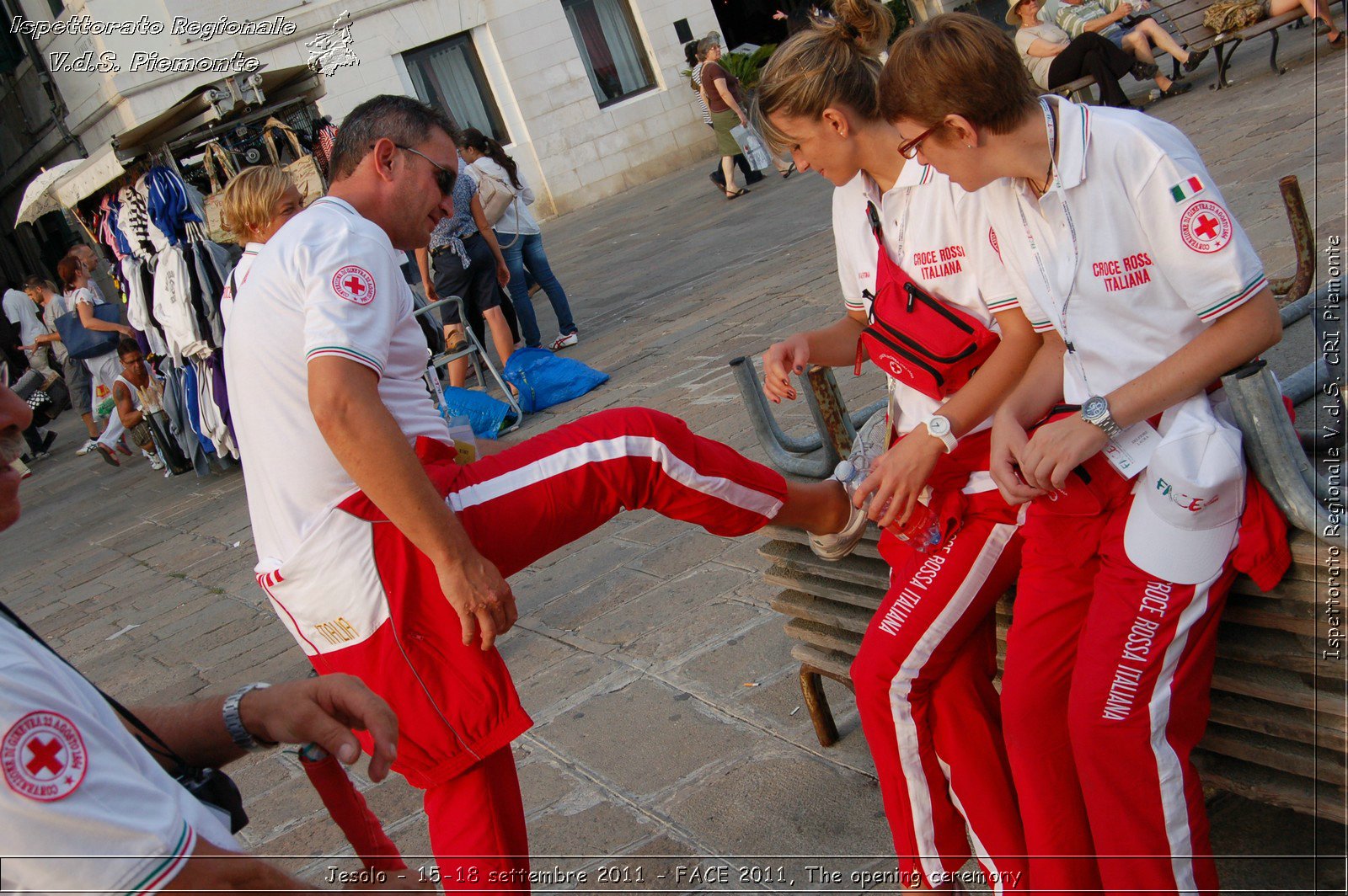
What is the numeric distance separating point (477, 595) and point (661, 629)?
1.74m

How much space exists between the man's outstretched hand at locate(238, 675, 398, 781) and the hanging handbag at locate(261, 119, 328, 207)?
7.39m

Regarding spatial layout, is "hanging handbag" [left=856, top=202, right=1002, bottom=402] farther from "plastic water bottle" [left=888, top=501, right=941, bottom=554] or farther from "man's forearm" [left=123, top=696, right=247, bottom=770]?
"man's forearm" [left=123, top=696, right=247, bottom=770]

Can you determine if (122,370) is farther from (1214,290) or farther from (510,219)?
(1214,290)

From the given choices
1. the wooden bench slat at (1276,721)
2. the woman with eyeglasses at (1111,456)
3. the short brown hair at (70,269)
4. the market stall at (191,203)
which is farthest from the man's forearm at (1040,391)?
the short brown hair at (70,269)

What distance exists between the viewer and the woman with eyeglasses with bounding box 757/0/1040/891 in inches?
88.1

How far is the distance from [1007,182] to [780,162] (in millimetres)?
972

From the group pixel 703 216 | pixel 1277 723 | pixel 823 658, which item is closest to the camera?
pixel 1277 723

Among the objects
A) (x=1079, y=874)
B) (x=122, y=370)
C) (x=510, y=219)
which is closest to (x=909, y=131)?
(x=1079, y=874)

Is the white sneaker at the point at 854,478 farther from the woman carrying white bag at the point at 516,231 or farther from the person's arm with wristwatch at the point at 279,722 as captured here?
the woman carrying white bag at the point at 516,231

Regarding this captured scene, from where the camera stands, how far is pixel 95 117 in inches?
717

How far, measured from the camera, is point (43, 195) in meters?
10.6

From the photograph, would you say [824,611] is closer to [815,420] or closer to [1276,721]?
[815,420]

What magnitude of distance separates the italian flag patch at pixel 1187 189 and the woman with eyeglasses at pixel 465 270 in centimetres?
631

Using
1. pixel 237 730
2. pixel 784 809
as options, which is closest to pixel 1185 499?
pixel 784 809
